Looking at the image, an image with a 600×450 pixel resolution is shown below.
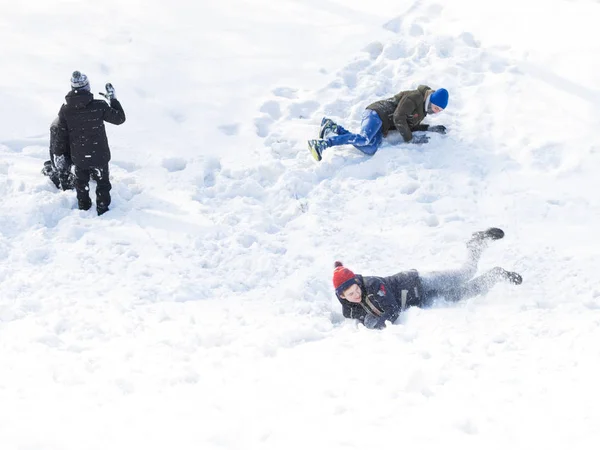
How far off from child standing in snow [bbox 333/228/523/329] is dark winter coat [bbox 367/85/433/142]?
216 centimetres

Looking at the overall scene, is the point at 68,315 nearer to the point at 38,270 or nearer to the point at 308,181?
the point at 38,270

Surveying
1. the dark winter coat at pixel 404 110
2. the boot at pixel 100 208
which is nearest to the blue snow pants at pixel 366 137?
A: the dark winter coat at pixel 404 110

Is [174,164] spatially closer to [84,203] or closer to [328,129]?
[84,203]

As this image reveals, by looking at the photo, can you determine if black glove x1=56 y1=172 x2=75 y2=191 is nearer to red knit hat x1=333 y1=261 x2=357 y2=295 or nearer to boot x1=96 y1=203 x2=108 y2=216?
boot x1=96 y1=203 x2=108 y2=216

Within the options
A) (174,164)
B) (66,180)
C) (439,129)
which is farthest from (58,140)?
(439,129)

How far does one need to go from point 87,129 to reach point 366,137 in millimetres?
3214

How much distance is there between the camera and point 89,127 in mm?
7090

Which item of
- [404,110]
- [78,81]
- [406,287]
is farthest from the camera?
[404,110]

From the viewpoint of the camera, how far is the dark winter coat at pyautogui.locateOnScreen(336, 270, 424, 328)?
219 inches

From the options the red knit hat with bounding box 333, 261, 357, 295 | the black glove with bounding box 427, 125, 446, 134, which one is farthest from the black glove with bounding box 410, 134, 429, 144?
the red knit hat with bounding box 333, 261, 357, 295

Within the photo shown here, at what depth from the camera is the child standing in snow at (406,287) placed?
18.2ft

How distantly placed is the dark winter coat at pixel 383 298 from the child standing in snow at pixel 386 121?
8.10ft

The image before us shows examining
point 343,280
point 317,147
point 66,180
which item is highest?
point 317,147

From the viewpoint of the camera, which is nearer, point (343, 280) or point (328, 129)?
point (343, 280)
